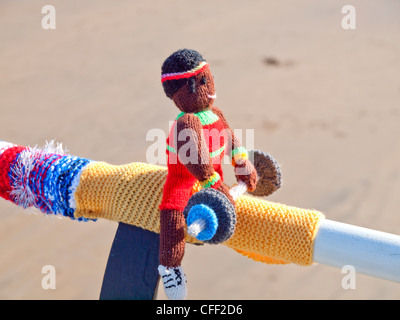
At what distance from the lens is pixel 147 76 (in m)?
3.13

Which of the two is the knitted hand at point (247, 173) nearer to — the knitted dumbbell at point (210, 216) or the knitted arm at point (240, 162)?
the knitted arm at point (240, 162)

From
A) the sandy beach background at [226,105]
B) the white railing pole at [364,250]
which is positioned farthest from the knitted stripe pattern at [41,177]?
the sandy beach background at [226,105]

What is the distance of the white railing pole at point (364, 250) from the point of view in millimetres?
748

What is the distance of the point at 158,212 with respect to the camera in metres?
0.90

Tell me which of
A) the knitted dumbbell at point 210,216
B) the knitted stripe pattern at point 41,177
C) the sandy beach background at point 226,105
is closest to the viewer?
the knitted dumbbell at point 210,216

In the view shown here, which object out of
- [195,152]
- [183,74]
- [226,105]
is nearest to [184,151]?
[195,152]

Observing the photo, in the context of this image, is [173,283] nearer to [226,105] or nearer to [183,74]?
[183,74]

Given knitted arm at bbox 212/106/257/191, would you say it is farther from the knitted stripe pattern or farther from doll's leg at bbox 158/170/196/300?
the knitted stripe pattern

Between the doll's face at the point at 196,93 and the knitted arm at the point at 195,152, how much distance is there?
0.04 meters

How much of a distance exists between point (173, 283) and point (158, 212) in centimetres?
14

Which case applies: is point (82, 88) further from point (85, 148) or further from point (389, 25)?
point (389, 25)

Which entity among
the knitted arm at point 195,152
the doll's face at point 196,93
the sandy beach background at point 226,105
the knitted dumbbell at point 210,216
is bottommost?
the sandy beach background at point 226,105

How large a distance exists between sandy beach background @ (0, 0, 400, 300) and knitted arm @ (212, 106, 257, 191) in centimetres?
122

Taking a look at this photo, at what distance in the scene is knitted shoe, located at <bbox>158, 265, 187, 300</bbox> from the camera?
0.81 m
